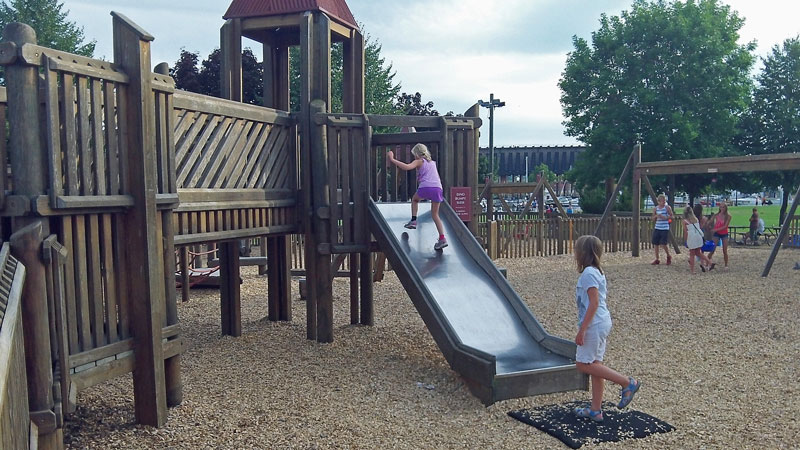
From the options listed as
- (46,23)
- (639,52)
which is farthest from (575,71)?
(46,23)

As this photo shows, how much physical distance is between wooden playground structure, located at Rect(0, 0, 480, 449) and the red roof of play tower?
1.35 metres

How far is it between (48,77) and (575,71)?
105 feet

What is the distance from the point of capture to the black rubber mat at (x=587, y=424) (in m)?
5.01

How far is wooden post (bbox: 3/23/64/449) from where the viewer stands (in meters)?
3.94

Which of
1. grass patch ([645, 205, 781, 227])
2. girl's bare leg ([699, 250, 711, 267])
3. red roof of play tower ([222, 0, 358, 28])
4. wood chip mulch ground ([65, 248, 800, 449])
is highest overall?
red roof of play tower ([222, 0, 358, 28])

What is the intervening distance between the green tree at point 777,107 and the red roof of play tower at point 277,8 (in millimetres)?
29682

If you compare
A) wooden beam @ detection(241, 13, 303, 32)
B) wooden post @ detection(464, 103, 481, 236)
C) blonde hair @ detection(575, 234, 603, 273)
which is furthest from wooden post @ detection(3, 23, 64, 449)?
wooden post @ detection(464, 103, 481, 236)

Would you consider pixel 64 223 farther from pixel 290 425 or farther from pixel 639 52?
pixel 639 52

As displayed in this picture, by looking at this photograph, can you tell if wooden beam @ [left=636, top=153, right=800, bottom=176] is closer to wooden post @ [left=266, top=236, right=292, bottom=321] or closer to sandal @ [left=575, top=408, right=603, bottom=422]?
wooden post @ [left=266, top=236, right=292, bottom=321]

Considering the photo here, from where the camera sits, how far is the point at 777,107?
33.6 meters

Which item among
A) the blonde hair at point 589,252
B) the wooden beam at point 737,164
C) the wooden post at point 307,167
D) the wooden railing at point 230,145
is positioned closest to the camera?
the blonde hair at point 589,252

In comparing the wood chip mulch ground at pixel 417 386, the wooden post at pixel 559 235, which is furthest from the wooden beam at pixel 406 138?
the wooden post at pixel 559 235

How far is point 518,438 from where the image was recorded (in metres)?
5.05

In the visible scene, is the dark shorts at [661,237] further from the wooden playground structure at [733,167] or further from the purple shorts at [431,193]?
the purple shorts at [431,193]
